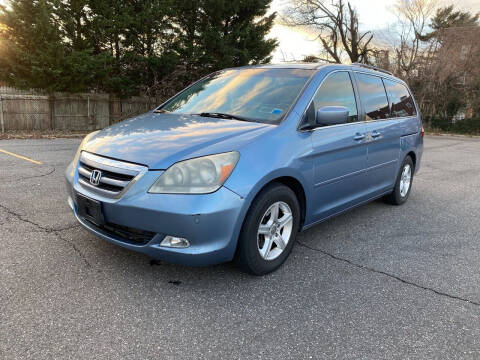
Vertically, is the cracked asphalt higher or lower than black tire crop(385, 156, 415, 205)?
lower

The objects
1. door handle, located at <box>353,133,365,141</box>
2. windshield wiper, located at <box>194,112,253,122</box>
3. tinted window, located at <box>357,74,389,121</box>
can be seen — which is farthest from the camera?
tinted window, located at <box>357,74,389,121</box>

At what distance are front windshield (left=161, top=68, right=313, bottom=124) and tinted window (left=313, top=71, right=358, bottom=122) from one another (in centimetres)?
20

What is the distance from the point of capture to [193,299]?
2711 millimetres

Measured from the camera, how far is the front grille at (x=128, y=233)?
2711 millimetres

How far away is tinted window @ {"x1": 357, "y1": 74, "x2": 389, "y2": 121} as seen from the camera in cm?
432

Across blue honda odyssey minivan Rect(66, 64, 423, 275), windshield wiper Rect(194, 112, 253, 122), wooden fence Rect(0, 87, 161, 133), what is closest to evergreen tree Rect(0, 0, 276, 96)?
wooden fence Rect(0, 87, 161, 133)

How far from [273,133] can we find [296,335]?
1.52 m

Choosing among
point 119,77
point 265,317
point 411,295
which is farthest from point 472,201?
point 119,77

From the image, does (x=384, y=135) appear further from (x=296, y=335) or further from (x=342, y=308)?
(x=296, y=335)

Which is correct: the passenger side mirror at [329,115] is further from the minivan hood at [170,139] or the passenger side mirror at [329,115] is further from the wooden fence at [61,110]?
the wooden fence at [61,110]

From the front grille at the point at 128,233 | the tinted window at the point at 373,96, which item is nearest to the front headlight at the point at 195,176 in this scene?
the front grille at the point at 128,233

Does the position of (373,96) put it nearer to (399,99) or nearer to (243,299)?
(399,99)

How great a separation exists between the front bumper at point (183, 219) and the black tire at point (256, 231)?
4.2 inches

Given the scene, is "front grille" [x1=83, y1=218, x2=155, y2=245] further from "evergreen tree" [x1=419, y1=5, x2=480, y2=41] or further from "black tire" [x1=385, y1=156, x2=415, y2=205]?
"evergreen tree" [x1=419, y1=5, x2=480, y2=41]
